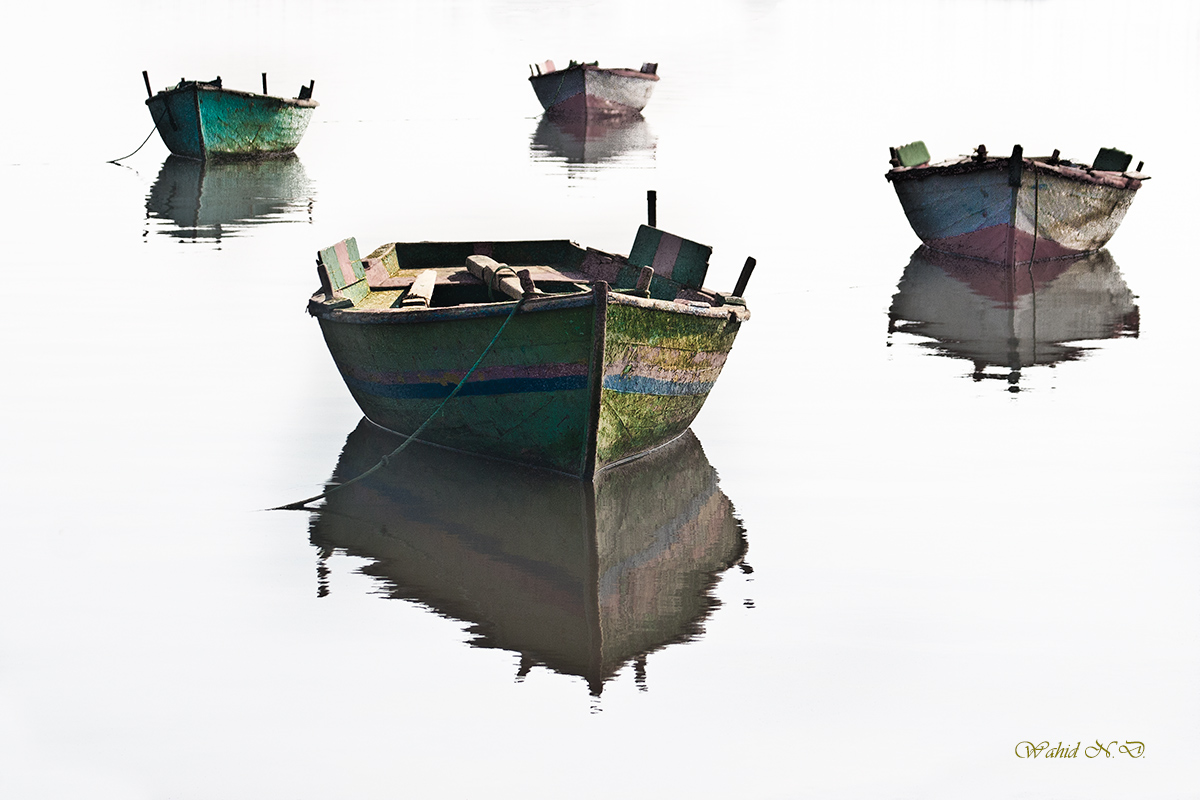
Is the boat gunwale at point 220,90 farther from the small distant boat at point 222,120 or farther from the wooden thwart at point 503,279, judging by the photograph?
the wooden thwart at point 503,279

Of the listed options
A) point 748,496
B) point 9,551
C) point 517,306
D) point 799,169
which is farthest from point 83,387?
point 799,169

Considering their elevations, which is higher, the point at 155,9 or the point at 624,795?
the point at 155,9

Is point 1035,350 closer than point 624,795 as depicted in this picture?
No

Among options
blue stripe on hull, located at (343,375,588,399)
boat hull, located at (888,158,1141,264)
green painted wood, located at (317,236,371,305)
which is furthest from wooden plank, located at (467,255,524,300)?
boat hull, located at (888,158,1141,264)

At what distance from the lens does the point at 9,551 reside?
342 inches

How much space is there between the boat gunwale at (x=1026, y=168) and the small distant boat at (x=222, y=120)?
15.1m

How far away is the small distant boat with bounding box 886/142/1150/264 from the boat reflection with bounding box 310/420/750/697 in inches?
338

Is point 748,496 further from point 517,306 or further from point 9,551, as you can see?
point 9,551

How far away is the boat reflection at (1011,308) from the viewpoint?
14172mm

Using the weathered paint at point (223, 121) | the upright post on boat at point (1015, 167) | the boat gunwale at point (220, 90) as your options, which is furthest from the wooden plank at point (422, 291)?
the weathered paint at point (223, 121)

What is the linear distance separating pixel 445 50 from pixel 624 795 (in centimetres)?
6766

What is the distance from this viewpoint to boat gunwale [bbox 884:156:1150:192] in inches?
693

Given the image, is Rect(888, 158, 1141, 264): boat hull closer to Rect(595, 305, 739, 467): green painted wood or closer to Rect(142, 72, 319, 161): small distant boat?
Rect(595, 305, 739, 467): green painted wood

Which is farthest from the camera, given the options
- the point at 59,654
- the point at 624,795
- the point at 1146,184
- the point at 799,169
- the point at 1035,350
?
the point at 799,169
